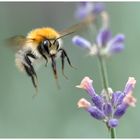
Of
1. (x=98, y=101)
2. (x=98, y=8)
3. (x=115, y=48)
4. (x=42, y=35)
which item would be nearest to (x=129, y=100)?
(x=98, y=101)

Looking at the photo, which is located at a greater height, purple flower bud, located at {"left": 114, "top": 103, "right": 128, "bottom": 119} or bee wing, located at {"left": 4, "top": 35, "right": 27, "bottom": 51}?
bee wing, located at {"left": 4, "top": 35, "right": 27, "bottom": 51}

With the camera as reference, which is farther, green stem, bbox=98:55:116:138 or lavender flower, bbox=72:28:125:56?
lavender flower, bbox=72:28:125:56

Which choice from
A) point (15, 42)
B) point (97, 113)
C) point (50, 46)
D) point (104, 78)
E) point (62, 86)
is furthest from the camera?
point (62, 86)

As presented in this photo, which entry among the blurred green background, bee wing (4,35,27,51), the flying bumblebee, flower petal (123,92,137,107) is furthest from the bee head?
the blurred green background

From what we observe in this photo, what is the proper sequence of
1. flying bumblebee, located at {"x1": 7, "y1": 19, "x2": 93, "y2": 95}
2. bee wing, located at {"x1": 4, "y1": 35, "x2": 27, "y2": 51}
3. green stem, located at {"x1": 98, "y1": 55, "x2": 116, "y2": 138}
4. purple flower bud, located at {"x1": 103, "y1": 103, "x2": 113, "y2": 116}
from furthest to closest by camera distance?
flying bumblebee, located at {"x1": 7, "y1": 19, "x2": 93, "y2": 95}
bee wing, located at {"x1": 4, "y1": 35, "x2": 27, "y2": 51}
purple flower bud, located at {"x1": 103, "y1": 103, "x2": 113, "y2": 116}
green stem, located at {"x1": 98, "y1": 55, "x2": 116, "y2": 138}

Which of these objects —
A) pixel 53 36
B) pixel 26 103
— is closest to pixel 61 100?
pixel 26 103

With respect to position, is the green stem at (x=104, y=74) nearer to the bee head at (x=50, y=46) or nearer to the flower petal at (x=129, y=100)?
the flower petal at (x=129, y=100)

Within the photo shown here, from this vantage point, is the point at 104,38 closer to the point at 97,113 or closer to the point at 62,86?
the point at 97,113

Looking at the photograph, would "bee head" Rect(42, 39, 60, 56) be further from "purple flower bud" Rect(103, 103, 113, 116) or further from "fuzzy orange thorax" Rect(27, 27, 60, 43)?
"purple flower bud" Rect(103, 103, 113, 116)
